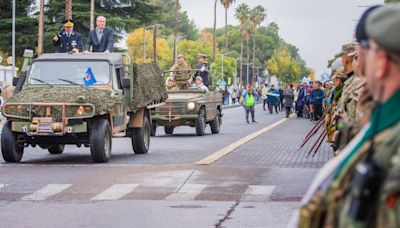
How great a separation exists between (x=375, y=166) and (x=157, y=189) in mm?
10248

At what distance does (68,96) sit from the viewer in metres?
17.2

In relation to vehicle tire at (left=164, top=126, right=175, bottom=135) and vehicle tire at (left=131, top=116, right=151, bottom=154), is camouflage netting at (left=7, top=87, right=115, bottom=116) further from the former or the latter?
vehicle tire at (left=164, top=126, right=175, bottom=135)

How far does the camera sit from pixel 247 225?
9.80m

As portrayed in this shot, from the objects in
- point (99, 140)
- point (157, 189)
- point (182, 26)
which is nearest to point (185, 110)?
point (99, 140)

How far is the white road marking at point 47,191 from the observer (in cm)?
1241

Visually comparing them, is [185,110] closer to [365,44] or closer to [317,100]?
[317,100]

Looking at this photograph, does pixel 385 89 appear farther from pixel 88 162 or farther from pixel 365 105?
pixel 88 162

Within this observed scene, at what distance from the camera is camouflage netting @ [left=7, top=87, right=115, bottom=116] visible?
1705 cm

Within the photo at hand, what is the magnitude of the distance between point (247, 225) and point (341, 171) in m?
6.78

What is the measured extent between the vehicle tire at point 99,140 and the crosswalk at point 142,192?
3356mm

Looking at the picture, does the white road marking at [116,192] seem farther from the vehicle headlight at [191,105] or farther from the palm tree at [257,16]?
the palm tree at [257,16]

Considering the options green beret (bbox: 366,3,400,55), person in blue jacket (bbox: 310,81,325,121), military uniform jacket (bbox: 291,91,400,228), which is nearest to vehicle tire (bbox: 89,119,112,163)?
military uniform jacket (bbox: 291,91,400,228)

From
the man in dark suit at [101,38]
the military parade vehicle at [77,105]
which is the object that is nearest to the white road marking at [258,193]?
the military parade vehicle at [77,105]

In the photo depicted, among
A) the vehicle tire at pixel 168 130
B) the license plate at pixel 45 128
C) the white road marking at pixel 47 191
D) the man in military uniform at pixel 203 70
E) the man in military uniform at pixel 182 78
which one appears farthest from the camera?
the vehicle tire at pixel 168 130
